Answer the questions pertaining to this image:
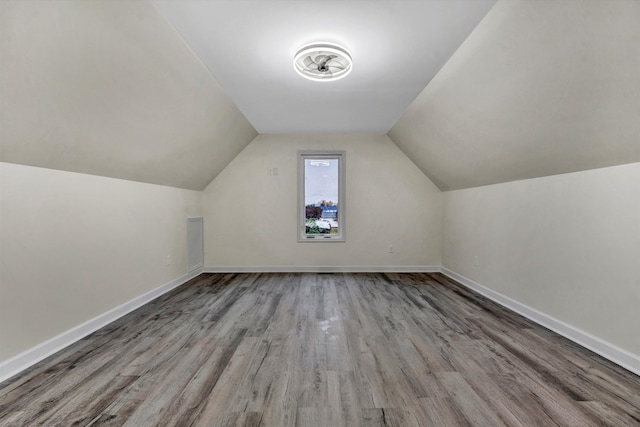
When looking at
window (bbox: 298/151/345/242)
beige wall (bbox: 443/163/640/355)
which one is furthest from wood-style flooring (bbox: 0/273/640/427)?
window (bbox: 298/151/345/242)

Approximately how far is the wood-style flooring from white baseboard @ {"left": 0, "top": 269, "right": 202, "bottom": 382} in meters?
0.08

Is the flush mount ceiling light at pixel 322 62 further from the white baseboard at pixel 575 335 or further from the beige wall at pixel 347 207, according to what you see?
the white baseboard at pixel 575 335

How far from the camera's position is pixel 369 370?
77.9 inches

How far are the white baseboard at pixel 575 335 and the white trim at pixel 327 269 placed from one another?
131 centimetres

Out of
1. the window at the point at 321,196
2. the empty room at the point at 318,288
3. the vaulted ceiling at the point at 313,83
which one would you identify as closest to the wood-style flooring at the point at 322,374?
the empty room at the point at 318,288

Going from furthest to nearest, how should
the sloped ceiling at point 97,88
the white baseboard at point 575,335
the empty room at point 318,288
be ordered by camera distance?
the white baseboard at point 575,335, the empty room at point 318,288, the sloped ceiling at point 97,88

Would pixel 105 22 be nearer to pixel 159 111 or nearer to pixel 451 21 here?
pixel 159 111

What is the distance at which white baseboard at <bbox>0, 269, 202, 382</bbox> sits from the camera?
1.90m

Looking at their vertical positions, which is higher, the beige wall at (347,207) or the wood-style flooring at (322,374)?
the beige wall at (347,207)

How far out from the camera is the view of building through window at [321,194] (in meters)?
5.01

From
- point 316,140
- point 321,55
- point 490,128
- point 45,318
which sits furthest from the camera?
point 316,140

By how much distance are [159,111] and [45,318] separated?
6.03ft

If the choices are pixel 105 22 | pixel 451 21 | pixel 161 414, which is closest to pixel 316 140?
pixel 451 21

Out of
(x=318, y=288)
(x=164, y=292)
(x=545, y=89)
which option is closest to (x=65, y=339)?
(x=164, y=292)
